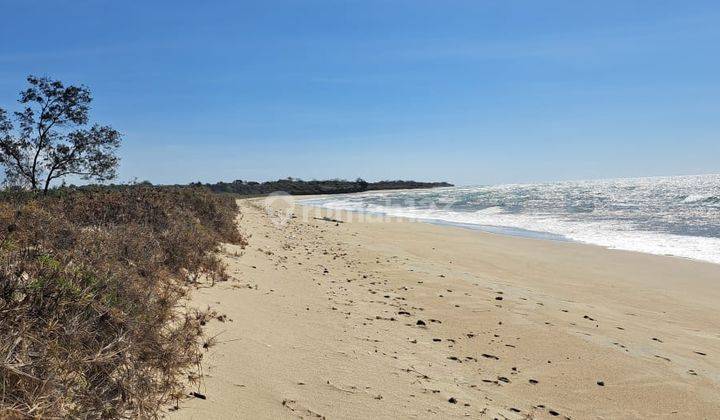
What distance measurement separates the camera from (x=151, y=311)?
3.50 m

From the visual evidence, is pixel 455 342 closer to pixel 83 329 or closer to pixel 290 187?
pixel 83 329

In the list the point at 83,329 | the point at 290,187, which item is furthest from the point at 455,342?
the point at 290,187

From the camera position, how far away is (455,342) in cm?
Answer: 544

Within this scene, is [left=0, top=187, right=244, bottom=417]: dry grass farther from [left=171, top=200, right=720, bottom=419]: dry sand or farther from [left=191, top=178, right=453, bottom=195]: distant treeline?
[left=191, top=178, right=453, bottom=195]: distant treeline

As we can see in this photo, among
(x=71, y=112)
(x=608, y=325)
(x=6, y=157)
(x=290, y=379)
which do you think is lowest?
(x=608, y=325)

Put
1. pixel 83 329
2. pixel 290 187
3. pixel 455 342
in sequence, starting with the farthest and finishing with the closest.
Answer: pixel 290 187
pixel 455 342
pixel 83 329

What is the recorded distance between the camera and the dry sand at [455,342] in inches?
144

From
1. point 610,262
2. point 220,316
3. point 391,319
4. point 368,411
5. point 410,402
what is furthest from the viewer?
point 610,262

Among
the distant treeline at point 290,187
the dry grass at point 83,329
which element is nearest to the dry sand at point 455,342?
the dry grass at point 83,329

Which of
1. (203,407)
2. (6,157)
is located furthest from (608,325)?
(6,157)

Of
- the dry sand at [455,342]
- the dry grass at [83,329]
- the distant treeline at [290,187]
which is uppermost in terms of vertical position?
the distant treeline at [290,187]

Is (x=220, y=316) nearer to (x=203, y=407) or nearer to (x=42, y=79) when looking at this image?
(x=203, y=407)

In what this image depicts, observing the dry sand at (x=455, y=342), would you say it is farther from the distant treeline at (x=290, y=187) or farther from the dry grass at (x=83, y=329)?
the distant treeline at (x=290, y=187)

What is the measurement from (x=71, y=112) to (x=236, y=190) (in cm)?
5939
